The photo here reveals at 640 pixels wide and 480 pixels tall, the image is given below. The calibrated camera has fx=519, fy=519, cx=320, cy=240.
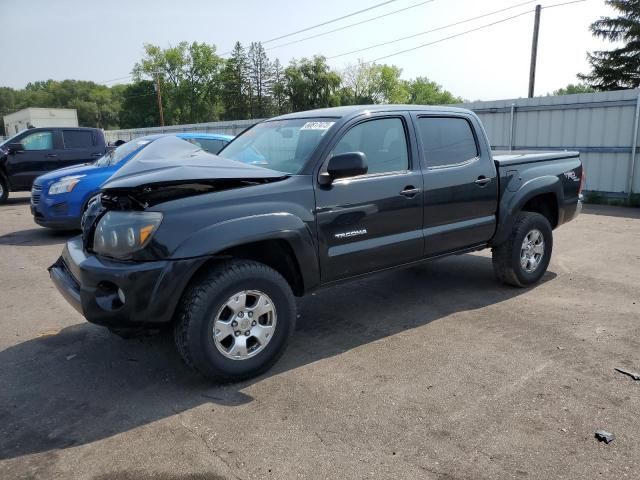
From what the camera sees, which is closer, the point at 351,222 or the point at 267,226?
the point at 267,226

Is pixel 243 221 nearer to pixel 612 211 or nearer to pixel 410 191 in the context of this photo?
pixel 410 191

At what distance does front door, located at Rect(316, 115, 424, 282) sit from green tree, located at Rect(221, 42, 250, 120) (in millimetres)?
73729

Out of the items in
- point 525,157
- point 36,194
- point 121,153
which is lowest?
point 36,194

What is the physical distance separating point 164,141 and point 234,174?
1.05 m

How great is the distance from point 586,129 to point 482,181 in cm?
893

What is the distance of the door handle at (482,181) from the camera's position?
4.93 meters

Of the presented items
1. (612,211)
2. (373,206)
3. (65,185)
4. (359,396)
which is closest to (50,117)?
(65,185)

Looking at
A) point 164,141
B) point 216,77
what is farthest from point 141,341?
point 216,77

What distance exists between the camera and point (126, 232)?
128 inches

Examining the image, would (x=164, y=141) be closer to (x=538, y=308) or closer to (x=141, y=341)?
(x=141, y=341)

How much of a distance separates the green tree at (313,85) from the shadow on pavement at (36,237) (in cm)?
5885

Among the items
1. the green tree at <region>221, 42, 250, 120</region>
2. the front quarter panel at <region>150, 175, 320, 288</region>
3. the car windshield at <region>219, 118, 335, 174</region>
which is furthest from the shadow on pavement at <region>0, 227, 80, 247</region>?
the green tree at <region>221, 42, 250, 120</region>

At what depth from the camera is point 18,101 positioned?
384 ft

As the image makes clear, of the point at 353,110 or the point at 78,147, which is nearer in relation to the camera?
the point at 353,110
